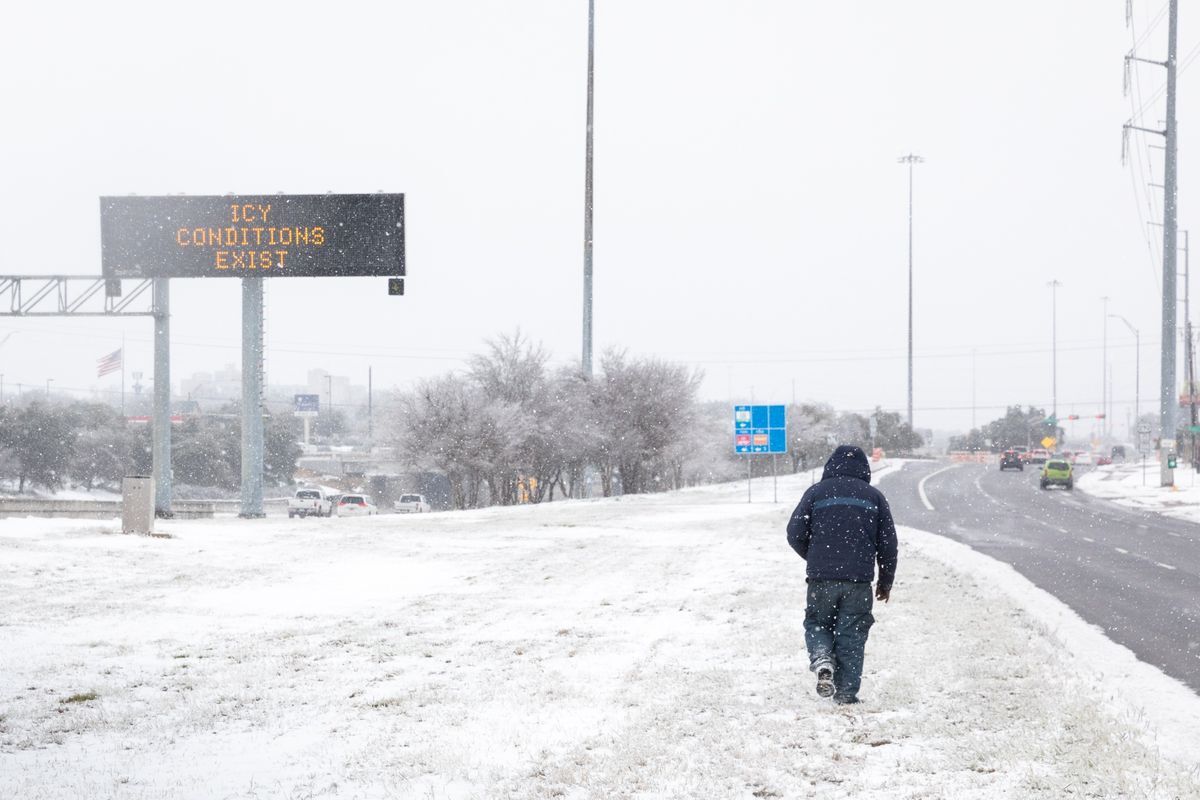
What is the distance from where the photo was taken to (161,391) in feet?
113

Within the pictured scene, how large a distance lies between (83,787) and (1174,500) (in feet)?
138

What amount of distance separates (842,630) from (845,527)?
70cm

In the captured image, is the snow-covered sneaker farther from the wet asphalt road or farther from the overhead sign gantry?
the overhead sign gantry

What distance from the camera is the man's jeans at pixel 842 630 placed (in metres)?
7.93

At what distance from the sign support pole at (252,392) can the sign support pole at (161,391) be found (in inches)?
85.5

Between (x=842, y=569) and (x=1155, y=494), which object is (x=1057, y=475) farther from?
(x=842, y=569)

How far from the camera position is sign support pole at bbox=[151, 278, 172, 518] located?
112 feet

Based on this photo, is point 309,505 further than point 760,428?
Yes

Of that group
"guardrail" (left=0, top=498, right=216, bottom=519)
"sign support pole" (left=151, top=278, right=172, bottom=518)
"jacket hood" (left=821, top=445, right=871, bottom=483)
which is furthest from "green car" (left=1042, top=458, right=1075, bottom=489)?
"jacket hood" (left=821, top=445, right=871, bottom=483)

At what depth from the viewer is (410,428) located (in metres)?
57.7

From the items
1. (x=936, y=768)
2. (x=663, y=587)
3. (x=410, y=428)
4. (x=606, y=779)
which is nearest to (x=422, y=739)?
(x=606, y=779)

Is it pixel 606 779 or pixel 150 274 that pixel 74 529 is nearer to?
pixel 150 274

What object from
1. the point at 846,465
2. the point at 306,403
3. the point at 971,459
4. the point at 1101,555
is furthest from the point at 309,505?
the point at 971,459

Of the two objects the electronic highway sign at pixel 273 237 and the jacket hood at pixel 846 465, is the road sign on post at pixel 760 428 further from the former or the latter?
the jacket hood at pixel 846 465
